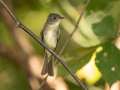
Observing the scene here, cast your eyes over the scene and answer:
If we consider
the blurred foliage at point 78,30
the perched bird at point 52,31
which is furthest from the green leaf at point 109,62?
the perched bird at point 52,31

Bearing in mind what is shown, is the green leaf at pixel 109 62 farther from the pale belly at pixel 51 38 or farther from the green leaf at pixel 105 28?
the pale belly at pixel 51 38

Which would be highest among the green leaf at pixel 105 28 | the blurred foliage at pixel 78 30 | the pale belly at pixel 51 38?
the pale belly at pixel 51 38

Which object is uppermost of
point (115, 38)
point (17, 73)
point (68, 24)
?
point (115, 38)

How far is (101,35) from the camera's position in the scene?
67.7 inches

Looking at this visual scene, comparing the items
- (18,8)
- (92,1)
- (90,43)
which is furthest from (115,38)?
(18,8)

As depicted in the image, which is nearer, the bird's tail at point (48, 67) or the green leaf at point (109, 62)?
the green leaf at point (109, 62)

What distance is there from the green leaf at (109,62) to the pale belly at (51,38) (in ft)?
0.55

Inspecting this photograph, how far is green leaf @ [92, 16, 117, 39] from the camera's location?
5.65ft

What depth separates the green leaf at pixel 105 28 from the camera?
172cm

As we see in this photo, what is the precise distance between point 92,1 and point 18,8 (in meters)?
0.57

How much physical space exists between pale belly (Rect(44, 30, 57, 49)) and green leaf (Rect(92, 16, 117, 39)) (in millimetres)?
128

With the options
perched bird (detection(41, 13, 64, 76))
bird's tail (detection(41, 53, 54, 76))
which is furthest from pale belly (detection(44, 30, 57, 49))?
bird's tail (detection(41, 53, 54, 76))

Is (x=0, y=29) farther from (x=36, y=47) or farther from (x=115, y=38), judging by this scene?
(x=115, y=38)

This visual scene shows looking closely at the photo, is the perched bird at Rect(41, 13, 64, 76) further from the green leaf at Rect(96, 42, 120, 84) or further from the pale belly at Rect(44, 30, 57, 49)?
the green leaf at Rect(96, 42, 120, 84)
